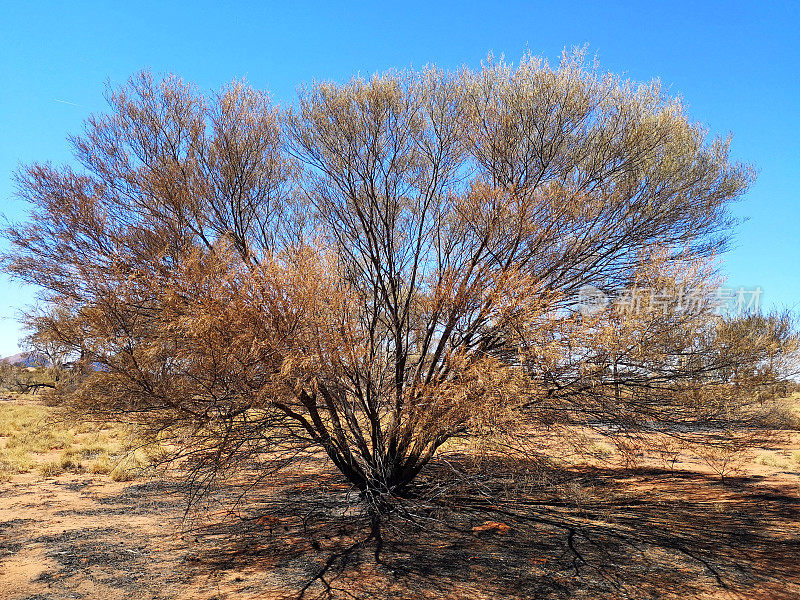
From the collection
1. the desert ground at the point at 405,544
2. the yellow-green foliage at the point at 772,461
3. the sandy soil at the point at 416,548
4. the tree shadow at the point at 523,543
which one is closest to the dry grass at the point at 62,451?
the desert ground at the point at 405,544

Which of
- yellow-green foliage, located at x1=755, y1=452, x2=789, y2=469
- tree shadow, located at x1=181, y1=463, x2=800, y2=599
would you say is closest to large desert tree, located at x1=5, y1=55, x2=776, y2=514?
tree shadow, located at x1=181, y1=463, x2=800, y2=599

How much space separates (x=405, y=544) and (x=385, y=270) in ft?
15.0

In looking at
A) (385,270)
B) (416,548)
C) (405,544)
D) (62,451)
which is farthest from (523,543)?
(62,451)

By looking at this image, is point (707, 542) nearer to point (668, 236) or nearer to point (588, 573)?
point (588, 573)

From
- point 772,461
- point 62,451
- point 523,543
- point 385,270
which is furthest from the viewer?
point 62,451

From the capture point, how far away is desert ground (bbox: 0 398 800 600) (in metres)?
6.51

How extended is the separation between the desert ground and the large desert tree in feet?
3.72

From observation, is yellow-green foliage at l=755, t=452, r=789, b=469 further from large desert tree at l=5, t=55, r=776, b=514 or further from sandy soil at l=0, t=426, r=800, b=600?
large desert tree at l=5, t=55, r=776, b=514

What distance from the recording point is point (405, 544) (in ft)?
25.5

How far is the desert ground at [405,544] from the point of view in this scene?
6.51 meters

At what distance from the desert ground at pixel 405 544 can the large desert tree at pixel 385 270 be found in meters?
1.13

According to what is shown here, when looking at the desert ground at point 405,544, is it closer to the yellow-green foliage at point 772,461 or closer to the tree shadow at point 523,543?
the tree shadow at point 523,543

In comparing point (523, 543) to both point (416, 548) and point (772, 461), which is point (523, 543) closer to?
point (416, 548)

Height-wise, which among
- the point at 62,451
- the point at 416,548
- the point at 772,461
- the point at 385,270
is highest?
the point at 385,270
